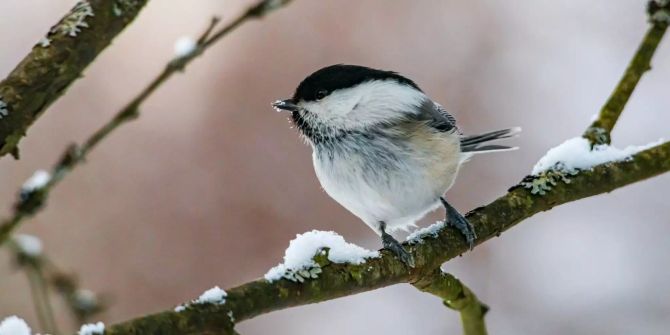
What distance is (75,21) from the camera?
1249 mm

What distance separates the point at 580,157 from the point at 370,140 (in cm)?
51

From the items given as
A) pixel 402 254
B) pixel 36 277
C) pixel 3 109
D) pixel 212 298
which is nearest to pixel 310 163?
pixel 402 254

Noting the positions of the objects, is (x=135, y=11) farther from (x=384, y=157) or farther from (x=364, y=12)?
(x=364, y=12)

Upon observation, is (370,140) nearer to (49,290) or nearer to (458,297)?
(458,297)

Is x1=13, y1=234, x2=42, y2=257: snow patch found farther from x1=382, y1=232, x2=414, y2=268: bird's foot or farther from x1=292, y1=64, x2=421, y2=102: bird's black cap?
x1=292, y1=64, x2=421, y2=102: bird's black cap

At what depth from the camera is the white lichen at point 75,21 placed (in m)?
1.24

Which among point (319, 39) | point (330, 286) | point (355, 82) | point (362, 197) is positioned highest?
point (319, 39)

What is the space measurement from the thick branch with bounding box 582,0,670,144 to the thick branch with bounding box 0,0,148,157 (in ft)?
3.97

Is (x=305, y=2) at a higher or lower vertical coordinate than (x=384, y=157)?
higher

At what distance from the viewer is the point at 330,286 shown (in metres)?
1.27

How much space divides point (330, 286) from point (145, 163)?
8.66ft

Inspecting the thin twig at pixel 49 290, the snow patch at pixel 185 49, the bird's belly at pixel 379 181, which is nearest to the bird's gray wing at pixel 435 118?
the bird's belly at pixel 379 181

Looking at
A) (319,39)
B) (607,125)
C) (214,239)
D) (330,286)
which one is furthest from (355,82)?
(319,39)

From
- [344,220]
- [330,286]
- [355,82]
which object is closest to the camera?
[330,286]
